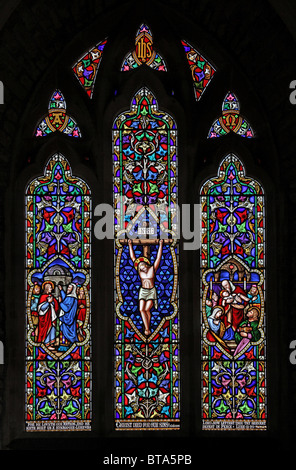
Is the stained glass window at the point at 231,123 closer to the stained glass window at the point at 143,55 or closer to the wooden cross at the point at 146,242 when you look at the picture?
the stained glass window at the point at 143,55

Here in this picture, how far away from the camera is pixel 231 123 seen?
320 inches

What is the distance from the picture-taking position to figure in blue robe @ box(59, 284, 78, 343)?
310 inches

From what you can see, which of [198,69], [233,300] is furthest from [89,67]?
[233,300]

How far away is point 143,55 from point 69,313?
2.39 m

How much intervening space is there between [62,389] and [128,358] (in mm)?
620

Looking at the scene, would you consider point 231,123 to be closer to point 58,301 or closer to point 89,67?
point 89,67

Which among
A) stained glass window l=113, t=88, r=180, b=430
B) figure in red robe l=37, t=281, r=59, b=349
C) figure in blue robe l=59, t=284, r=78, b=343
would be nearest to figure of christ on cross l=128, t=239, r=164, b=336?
stained glass window l=113, t=88, r=180, b=430

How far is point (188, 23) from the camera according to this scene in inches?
320

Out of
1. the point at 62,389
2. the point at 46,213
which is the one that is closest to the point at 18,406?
the point at 62,389

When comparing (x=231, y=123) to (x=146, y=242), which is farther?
(x=231, y=123)

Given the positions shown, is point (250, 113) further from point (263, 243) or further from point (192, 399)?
point (192, 399)

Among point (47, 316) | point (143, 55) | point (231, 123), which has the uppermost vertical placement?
point (143, 55)

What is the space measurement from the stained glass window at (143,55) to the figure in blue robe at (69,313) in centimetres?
206

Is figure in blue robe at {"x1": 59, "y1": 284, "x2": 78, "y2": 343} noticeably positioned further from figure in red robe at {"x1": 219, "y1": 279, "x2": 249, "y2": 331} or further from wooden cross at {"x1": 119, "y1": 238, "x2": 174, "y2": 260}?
figure in red robe at {"x1": 219, "y1": 279, "x2": 249, "y2": 331}
